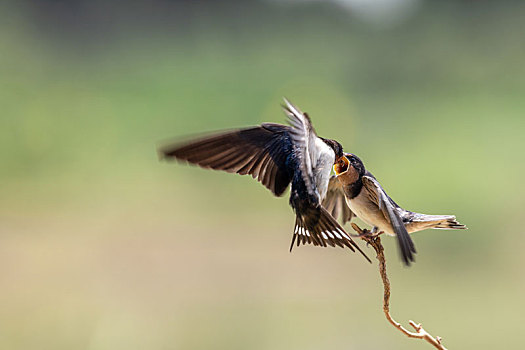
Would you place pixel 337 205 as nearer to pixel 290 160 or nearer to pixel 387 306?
pixel 290 160

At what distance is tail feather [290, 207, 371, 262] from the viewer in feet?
5.74

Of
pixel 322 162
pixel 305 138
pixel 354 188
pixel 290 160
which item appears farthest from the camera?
pixel 290 160

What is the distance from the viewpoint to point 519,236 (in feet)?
25.2

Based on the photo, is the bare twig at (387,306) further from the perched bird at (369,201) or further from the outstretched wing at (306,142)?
the outstretched wing at (306,142)

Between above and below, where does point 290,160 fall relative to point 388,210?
above

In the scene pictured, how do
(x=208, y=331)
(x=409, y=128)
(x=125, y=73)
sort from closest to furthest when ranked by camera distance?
(x=208, y=331) < (x=409, y=128) < (x=125, y=73)

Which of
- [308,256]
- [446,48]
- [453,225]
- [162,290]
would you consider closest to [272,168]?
[453,225]

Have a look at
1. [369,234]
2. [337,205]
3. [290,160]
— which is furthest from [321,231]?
[337,205]

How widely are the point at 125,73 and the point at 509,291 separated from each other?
5.96 meters

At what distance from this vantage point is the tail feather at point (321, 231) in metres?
1.75

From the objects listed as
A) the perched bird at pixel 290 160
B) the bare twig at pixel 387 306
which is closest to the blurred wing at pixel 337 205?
the perched bird at pixel 290 160

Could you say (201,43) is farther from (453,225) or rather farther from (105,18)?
(453,225)

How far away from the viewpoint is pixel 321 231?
184 centimetres

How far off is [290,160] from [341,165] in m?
0.22
